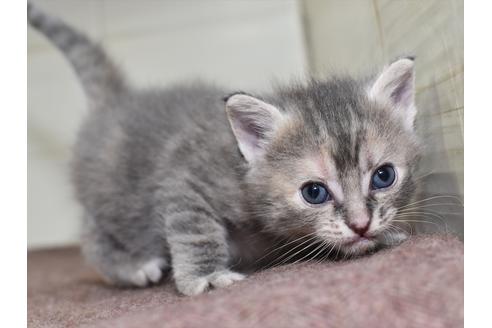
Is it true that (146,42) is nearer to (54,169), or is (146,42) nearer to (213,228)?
(54,169)

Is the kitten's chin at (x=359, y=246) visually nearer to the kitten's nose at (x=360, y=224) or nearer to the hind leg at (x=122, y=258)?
the kitten's nose at (x=360, y=224)

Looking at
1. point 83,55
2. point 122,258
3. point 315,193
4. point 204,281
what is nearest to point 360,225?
point 315,193

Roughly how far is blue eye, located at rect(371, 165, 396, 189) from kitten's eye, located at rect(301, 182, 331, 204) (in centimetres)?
13

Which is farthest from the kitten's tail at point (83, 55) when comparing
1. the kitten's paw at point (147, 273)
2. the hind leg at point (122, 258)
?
the kitten's paw at point (147, 273)

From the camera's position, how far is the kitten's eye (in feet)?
4.91

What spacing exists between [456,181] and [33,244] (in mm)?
2563

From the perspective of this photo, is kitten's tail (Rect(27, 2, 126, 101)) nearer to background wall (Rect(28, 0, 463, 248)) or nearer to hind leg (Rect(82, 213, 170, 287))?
background wall (Rect(28, 0, 463, 248))

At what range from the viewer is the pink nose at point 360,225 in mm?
1417

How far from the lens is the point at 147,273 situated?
205cm

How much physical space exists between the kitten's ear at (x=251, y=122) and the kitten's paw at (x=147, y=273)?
2.08ft

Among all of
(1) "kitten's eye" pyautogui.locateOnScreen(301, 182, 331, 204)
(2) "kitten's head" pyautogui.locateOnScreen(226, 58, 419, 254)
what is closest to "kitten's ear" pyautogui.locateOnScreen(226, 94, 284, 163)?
(2) "kitten's head" pyautogui.locateOnScreen(226, 58, 419, 254)

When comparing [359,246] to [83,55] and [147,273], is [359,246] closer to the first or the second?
[147,273]

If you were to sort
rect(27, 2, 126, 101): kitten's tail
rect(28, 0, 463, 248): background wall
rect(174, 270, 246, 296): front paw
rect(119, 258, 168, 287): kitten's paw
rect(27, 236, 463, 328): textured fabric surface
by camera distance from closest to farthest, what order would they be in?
rect(27, 236, 463, 328): textured fabric surface, rect(174, 270, 246, 296): front paw, rect(119, 258, 168, 287): kitten's paw, rect(27, 2, 126, 101): kitten's tail, rect(28, 0, 463, 248): background wall
